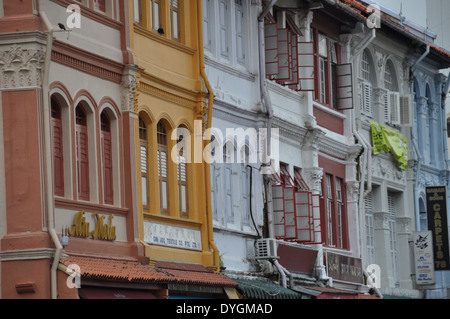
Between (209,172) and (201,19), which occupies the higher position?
(201,19)

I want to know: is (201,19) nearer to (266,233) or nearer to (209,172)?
(209,172)

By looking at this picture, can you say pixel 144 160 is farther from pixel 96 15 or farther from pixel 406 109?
pixel 406 109

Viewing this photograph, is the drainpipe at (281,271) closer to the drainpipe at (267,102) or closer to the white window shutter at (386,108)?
the drainpipe at (267,102)

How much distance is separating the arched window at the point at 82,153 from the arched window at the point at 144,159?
176cm

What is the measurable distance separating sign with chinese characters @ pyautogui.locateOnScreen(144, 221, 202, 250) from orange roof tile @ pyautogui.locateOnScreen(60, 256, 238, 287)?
35cm

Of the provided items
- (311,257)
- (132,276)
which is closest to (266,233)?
(311,257)

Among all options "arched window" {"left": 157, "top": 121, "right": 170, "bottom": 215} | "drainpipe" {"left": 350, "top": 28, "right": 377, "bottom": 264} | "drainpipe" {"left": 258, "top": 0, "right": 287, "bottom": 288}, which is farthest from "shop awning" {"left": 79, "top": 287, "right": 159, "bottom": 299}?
"drainpipe" {"left": 350, "top": 28, "right": 377, "bottom": 264}

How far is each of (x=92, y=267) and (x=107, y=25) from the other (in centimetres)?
402

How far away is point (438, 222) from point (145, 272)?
1582 cm

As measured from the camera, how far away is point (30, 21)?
21250 millimetres

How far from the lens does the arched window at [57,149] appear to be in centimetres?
2175

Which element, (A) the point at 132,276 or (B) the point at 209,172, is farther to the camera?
(B) the point at 209,172

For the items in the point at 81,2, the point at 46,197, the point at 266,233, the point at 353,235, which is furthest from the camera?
the point at 353,235

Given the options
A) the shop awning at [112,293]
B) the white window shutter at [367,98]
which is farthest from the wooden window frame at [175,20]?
the white window shutter at [367,98]
